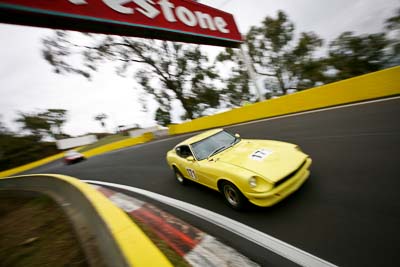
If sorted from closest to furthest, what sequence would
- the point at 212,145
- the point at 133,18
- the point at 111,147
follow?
the point at 212,145
the point at 133,18
the point at 111,147

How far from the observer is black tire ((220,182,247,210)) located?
3.27 meters

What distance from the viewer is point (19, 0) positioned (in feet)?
20.7

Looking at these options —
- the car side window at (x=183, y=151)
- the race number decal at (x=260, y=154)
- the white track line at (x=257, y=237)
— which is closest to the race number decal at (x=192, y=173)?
the car side window at (x=183, y=151)

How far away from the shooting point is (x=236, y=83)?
2833 cm

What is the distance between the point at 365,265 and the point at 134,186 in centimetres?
548

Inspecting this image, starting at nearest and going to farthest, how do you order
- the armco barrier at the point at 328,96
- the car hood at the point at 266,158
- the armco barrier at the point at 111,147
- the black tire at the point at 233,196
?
the car hood at the point at 266,158
the black tire at the point at 233,196
the armco barrier at the point at 328,96
the armco barrier at the point at 111,147

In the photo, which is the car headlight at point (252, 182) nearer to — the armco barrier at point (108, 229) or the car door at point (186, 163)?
the car door at point (186, 163)

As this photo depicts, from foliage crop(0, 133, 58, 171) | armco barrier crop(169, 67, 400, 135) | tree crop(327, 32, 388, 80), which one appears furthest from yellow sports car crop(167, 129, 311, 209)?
foliage crop(0, 133, 58, 171)

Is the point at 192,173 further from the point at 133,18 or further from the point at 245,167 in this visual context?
the point at 133,18

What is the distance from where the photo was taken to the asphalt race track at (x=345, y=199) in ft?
7.22

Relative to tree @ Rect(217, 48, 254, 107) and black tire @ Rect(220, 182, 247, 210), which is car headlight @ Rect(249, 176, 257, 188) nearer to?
black tire @ Rect(220, 182, 247, 210)

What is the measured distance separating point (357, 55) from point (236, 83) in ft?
45.5

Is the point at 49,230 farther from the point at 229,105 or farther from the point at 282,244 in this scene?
the point at 229,105

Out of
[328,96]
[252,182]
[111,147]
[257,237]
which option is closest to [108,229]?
[257,237]
